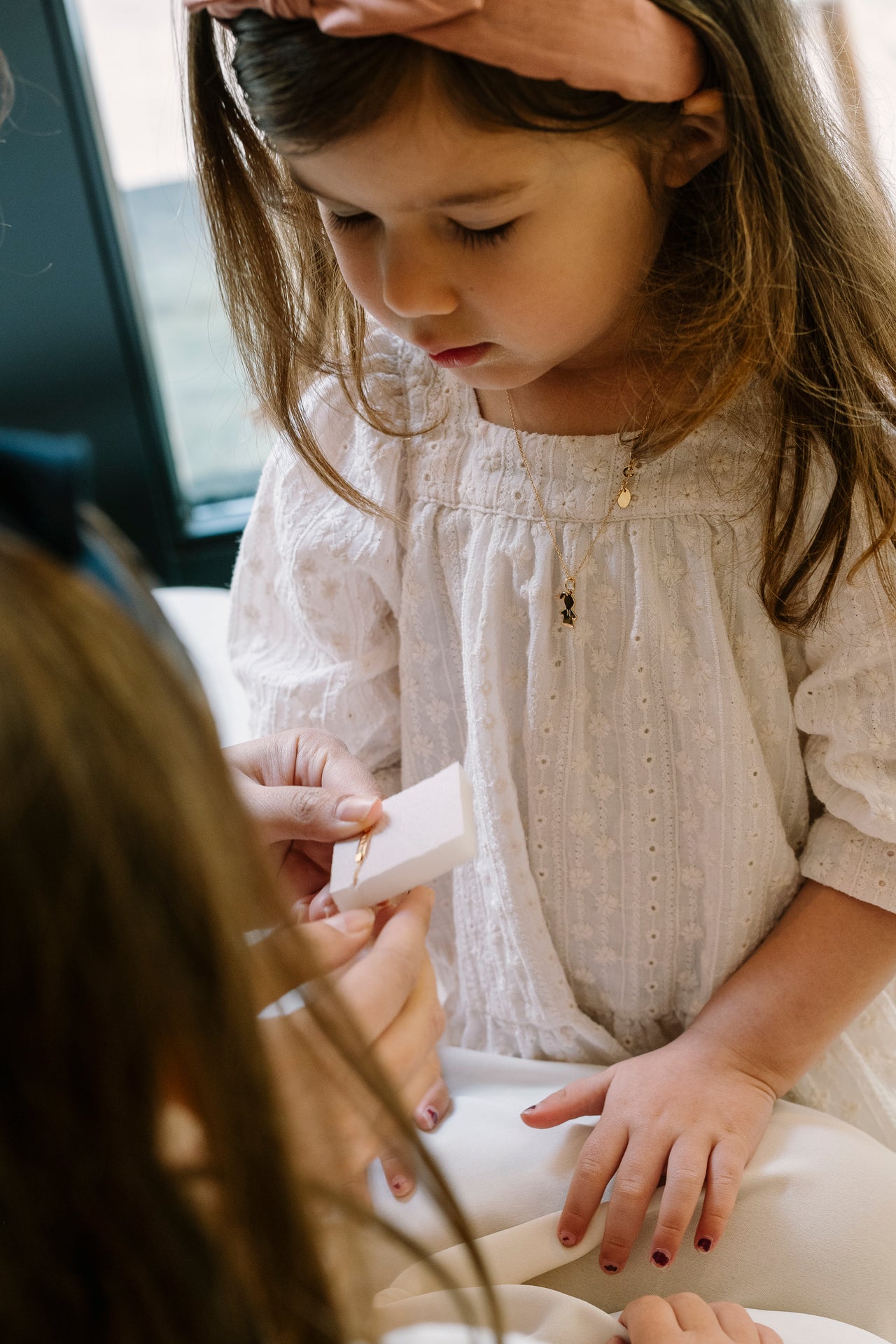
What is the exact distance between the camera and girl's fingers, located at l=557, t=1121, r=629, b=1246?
771 mm

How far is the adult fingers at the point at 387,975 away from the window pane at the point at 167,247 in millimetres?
1265

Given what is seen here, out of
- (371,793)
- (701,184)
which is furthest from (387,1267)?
(701,184)

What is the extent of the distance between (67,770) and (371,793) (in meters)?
0.43

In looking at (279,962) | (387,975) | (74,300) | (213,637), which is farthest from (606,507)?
(74,300)

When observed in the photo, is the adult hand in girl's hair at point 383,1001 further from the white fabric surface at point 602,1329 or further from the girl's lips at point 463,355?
the girl's lips at point 463,355

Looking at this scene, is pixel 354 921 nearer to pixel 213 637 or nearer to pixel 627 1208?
pixel 627 1208

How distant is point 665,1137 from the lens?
0.78 meters

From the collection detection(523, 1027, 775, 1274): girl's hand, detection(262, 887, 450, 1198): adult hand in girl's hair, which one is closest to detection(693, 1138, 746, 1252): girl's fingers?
detection(523, 1027, 775, 1274): girl's hand

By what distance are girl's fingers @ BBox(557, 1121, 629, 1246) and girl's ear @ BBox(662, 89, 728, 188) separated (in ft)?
2.01

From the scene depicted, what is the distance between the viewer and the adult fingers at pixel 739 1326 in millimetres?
667

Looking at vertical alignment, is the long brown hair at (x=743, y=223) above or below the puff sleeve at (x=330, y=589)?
above

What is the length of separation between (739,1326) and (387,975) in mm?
313

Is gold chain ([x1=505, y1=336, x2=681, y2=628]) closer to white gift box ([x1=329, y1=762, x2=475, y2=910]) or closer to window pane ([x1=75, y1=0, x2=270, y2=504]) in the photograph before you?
white gift box ([x1=329, y1=762, x2=475, y2=910])

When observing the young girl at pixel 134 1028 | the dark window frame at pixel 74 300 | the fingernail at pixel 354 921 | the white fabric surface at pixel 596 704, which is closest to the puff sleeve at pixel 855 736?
the white fabric surface at pixel 596 704
